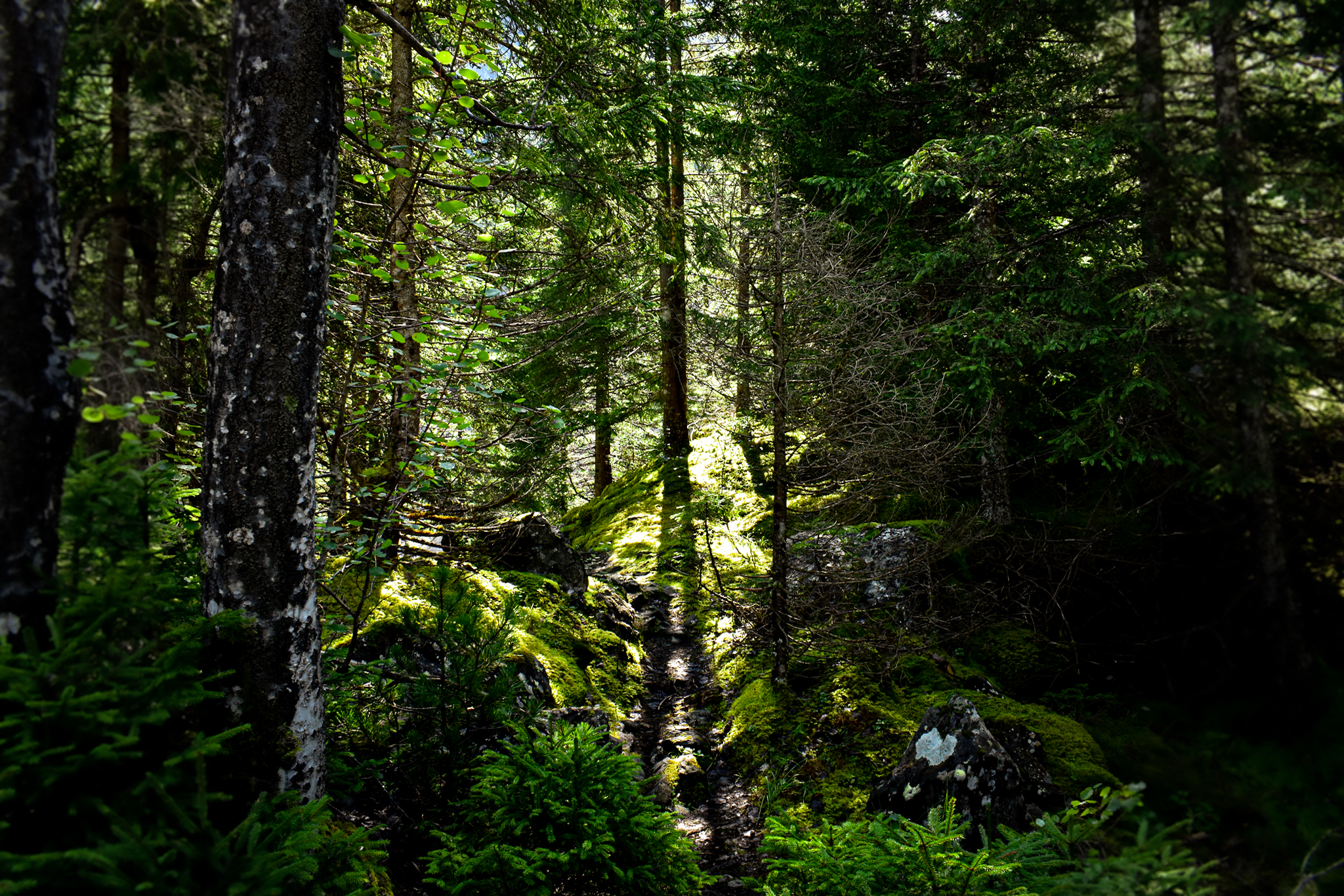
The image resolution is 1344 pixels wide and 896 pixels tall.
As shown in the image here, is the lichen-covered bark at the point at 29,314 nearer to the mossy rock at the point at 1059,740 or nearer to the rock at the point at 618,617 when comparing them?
the mossy rock at the point at 1059,740

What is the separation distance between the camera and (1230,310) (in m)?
2.59

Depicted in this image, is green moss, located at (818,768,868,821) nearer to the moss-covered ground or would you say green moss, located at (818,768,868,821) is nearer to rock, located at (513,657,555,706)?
the moss-covered ground

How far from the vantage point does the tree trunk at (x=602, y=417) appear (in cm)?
1205

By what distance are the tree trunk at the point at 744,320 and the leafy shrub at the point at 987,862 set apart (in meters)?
4.02

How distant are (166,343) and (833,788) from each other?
223 inches

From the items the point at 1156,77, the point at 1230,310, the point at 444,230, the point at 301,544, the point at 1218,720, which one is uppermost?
the point at 444,230

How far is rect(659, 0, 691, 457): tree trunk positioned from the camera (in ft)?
29.3

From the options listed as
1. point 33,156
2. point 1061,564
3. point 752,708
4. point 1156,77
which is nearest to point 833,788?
point 752,708

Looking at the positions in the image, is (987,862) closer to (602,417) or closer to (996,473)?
(996,473)

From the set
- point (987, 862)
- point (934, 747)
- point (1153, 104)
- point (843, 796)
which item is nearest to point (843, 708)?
point (843, 796)

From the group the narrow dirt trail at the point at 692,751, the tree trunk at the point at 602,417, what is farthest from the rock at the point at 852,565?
the tree trunk at the point at 602,417

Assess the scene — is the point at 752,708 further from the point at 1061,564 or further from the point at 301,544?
the point at 301,544

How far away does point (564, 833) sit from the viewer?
328 cm

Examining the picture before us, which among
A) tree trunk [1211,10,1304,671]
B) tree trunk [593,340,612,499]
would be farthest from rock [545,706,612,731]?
tree trunk [593,340,612,499]
